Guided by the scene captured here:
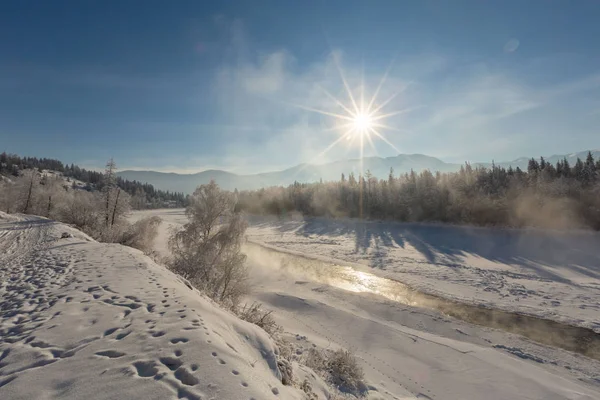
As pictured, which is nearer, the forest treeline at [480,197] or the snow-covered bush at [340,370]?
the snow-covered bush at [340,370]

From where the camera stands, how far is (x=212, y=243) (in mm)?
21953

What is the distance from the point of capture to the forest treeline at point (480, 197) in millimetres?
44656

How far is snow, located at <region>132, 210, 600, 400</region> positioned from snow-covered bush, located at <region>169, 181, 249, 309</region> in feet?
13.9

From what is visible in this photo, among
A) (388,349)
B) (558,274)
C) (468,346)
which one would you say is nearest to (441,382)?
(388,349)

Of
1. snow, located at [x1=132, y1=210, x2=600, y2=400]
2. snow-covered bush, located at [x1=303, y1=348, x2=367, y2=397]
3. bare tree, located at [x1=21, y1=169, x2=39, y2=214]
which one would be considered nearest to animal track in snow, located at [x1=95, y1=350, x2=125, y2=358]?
snow-covered bush, located at [x1=303, y1=348, x2=367, y2=397]

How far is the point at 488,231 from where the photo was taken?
158 ft

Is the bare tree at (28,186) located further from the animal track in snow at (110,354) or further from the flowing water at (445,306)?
the animal track in snow at (110,354)

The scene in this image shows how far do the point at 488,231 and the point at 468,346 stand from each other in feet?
134

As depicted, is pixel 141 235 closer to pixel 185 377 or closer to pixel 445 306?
pixel 185 377

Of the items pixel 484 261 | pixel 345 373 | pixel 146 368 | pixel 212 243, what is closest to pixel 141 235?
pixel 212 243

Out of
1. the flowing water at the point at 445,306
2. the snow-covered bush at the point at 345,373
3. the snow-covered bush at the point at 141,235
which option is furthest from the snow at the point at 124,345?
the snow-covered bush at the point at 141,235

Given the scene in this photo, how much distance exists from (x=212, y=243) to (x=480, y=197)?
5439cm

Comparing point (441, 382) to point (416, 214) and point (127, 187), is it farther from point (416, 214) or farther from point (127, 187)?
point (127, 187)

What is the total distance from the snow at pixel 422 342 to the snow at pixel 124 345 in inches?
272
